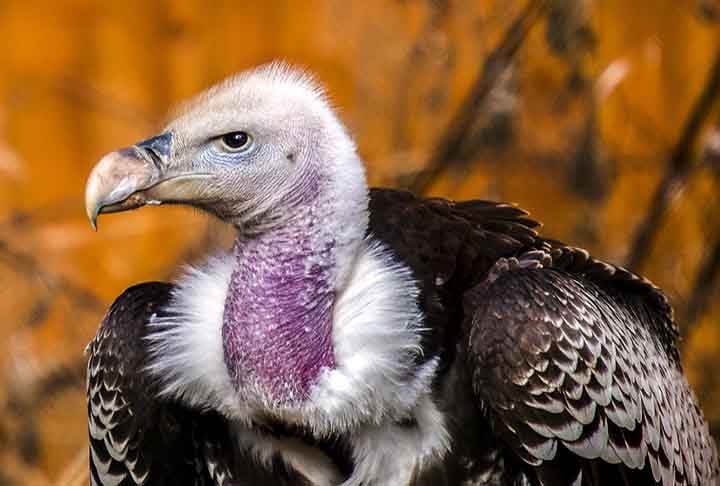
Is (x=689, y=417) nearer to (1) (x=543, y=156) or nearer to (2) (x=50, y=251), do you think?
(1) (x=543, y=156)

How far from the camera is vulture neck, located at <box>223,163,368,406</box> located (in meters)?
→ 3.79

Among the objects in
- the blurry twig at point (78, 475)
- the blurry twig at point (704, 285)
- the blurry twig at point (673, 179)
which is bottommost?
the blurry twig at point (78, 475)

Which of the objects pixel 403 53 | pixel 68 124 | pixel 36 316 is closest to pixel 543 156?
pixel 403 53

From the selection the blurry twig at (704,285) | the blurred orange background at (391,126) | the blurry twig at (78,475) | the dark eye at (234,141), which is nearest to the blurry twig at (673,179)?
the blurred orange background at (391,126)

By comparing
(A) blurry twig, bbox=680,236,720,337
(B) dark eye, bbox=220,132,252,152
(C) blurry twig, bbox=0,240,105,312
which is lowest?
(C) blurry twig, bbox=0,240,105,312

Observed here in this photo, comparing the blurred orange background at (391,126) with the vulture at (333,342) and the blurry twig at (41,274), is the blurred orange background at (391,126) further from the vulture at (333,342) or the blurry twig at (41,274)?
the vulture at (333,342)

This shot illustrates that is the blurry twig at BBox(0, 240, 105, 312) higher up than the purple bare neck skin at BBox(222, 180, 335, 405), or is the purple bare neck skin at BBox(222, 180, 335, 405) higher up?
the purple bare neck skin at BBox(222, 180, 335, 405)

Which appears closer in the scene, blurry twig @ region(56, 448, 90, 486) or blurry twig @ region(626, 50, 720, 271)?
blurry twig @ region(56, 448, 90, 486)

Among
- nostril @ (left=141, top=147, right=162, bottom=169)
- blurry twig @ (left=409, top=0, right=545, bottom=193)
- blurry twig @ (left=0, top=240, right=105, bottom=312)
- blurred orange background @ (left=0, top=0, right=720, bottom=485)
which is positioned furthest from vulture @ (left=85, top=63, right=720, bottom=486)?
blurry twig @ (left=0, top=240, right=105, bottom=312)

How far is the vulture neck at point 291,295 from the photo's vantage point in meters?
3.79

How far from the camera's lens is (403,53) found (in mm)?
7098

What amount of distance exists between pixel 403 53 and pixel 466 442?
11.4ft

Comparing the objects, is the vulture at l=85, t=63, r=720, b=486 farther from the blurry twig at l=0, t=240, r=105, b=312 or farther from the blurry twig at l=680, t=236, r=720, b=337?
the blurry twig at l=680, t=236, r=720, b=337

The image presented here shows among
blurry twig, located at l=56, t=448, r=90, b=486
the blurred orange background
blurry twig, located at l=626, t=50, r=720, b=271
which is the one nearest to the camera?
blurry twig, located at l=56, t=448, r=90, b=486
